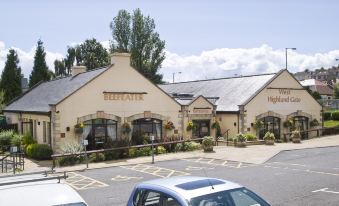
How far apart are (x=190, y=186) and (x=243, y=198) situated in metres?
0.96

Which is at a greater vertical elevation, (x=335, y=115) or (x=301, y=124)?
(x=335, y=115)

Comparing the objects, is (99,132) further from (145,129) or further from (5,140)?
(5,140)

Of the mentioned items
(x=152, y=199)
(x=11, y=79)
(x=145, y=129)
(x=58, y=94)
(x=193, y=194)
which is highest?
(x=11, y=79)

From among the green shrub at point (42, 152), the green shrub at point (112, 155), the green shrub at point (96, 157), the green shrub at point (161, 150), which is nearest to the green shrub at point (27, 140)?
the green shrub at point (42, 152)

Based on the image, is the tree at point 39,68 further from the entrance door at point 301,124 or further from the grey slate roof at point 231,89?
the entrance door at point 301,124

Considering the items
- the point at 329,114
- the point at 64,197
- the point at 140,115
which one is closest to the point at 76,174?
the point at 140,115

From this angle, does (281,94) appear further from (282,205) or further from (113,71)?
(282,205)

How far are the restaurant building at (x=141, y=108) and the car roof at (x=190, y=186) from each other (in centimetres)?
1797

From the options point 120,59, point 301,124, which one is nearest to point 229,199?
point 120,59

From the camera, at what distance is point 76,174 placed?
1933 centimetres

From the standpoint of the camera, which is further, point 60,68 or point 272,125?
point 60,68

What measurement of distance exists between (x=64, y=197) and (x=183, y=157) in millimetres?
18202

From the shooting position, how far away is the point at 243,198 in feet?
23.1

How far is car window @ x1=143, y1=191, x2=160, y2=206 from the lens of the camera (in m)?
7.42
